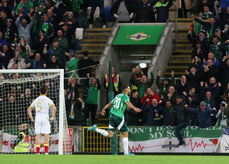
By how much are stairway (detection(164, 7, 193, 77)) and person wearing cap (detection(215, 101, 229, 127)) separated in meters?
3.67

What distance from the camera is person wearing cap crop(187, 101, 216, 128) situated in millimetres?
21891

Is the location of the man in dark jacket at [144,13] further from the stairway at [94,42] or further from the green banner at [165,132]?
the green banner at [165,132]

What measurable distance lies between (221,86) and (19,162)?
35.0ft

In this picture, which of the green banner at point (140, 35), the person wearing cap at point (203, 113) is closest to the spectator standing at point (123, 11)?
the green banner at point (140, 35)

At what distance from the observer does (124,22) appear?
1105 inches

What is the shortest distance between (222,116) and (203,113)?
2.19 feet

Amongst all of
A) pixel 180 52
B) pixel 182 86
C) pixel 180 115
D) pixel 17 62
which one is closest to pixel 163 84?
pixel 182 86

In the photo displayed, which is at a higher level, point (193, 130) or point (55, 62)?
point (55, 62)

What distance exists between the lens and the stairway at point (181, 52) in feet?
85.7

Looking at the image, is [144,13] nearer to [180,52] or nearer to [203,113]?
[180,52]

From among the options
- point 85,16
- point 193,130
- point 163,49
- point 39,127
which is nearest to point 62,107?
point 39,127

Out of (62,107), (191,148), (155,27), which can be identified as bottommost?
(191,148)

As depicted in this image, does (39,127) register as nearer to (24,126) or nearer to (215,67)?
(24,126)

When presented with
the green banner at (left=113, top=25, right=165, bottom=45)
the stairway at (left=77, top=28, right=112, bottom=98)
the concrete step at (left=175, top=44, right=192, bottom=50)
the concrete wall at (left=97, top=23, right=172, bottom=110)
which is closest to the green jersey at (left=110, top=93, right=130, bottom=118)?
the concrete wall at (left=97, top=23, right=172, bottom=110)
